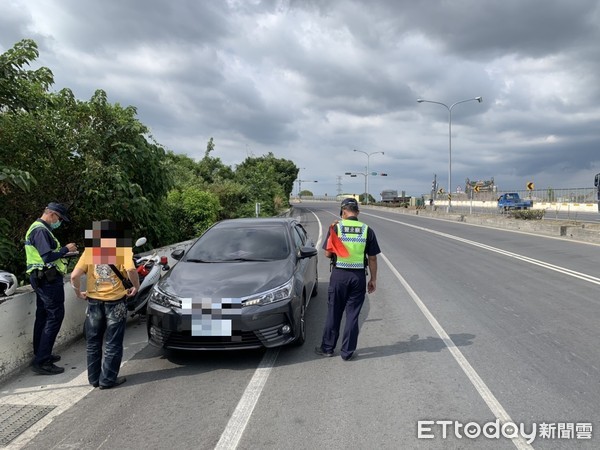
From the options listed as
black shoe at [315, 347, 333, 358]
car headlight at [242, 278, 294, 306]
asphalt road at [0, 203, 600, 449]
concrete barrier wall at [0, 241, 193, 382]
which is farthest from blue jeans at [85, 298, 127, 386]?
black shoe at [315, 347, 333, 358]

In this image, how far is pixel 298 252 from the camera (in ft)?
18.8

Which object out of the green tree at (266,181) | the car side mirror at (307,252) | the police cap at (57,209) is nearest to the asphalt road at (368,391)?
the car side mirror at (307,252)

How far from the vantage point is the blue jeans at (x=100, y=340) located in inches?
158

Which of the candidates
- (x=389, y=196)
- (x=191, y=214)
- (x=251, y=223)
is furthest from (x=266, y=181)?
(x=389, y=196)

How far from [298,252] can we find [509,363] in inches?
108

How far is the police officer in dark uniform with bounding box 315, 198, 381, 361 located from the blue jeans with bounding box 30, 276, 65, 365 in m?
2.78

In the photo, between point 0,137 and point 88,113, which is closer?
point 0,137

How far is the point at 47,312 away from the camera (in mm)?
4340

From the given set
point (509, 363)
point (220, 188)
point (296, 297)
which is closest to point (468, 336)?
point (509, 363)

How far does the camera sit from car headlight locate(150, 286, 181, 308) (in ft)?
14.3

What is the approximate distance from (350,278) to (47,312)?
10.2 ft

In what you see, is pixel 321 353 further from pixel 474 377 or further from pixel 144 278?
pixel 144 278

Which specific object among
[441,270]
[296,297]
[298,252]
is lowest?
[441,270]

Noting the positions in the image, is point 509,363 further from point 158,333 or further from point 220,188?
point 220,188
